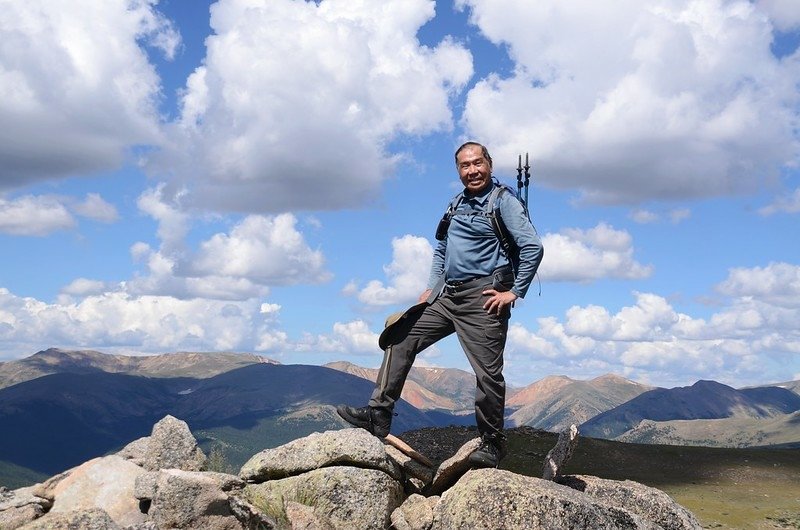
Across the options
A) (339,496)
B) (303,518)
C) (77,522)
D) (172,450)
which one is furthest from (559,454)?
(77,522)

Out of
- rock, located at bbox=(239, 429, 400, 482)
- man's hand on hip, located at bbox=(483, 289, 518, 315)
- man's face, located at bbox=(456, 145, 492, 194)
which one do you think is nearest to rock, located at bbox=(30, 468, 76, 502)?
rock, located at bbox=(239, 429, 400, 482)

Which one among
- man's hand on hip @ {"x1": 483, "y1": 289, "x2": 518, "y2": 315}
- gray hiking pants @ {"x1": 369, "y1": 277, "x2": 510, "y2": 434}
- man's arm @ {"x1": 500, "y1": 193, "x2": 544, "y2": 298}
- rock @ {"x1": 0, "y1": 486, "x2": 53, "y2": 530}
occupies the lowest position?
rock @ {"x1": 0, "y1": 486, "x2": 53, "y2": 530}

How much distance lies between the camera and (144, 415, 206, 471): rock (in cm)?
1457

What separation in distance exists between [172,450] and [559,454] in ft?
25.8

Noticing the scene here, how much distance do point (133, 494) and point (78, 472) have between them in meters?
1.71

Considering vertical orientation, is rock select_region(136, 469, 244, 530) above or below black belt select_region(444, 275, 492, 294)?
below

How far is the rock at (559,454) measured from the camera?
13.6m

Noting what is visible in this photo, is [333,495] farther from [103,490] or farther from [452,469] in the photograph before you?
[103,490]

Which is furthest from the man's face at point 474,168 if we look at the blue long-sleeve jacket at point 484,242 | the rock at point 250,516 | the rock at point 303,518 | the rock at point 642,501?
the rock at point 250,516

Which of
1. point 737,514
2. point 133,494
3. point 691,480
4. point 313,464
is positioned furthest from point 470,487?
point 691,480

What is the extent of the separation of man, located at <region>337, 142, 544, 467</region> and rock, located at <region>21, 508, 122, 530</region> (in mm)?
4723

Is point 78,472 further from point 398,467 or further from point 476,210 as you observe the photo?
point 476,210

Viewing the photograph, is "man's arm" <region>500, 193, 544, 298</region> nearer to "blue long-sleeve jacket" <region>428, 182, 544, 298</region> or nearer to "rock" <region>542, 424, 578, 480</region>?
"blue long-sleeve jacket" <region>428, 182, 544, 298</region>

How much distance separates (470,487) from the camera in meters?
11.0
